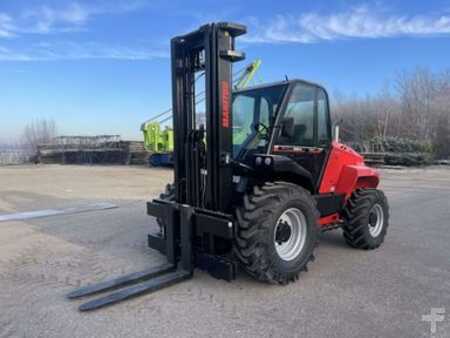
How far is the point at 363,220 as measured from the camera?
5273 mm

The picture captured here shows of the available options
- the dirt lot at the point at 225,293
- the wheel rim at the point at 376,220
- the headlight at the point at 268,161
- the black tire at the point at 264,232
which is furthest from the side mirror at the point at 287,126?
the wheel rim at the point at 376,220

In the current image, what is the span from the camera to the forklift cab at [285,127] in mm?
4312

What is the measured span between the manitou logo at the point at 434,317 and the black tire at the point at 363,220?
1823 mm

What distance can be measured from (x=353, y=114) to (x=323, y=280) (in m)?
32.4

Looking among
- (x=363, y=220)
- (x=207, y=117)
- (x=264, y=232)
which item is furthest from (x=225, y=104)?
(x=363, y=220)

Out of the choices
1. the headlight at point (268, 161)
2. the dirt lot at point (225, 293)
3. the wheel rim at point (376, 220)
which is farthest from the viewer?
the wheel rim at point (376, 220)

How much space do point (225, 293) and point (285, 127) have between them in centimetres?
193

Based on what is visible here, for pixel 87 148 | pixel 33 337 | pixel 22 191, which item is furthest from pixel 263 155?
pixel 87 148

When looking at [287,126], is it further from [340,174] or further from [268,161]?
[340,174]

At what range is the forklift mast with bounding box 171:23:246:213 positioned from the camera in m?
4.05

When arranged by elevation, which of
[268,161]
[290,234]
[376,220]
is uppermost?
[268,161]

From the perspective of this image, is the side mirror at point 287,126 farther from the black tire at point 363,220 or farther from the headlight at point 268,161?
the black tire at point 363,220

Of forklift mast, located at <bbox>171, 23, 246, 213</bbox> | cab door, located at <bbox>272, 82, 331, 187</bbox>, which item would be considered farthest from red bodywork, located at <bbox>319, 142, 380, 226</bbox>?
forklift mast, located at <bbox>171, 23, 246, 213</bbox>

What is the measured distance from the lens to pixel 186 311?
348cm
